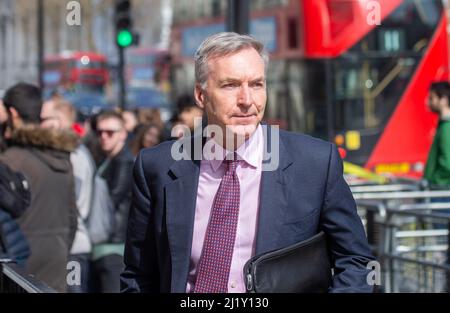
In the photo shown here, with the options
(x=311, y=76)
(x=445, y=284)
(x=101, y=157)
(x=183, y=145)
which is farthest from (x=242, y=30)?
(x=311, y=76)

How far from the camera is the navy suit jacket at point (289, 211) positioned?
9.58 feet

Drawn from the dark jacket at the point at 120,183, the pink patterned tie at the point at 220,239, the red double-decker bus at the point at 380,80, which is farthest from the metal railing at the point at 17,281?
the red double-decker bus at the point at 380,80

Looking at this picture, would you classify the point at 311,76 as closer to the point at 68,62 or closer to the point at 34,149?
the point at 34,149

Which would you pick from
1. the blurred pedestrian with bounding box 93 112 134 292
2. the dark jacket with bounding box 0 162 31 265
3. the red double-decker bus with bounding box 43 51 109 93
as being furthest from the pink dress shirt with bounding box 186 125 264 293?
the red double-decker bus with bounding box 43 51 109 93

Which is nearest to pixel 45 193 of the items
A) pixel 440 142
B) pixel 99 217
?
pixel 99 217

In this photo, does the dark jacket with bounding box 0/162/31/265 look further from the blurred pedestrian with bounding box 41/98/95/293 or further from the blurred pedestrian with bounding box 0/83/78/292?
the blurred pedestrian with bounding box 41/98/95/293

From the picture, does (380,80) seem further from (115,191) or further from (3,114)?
(3,114)

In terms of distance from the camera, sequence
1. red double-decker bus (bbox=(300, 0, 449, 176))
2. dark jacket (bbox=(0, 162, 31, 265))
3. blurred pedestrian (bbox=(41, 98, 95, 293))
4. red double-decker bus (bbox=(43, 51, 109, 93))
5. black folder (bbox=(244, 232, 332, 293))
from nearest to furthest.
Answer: black folder (bbox=(244, 232, 332, 293)), dark jacket (bbox=(0, 162, 31, 265)), blurred pedestrian (bbox=(41, 98, 95, 293)), red double-decker bus (bbox=(300, 0, 449, 176)), red double-decker bus (bbox=(43, 51, 109, 93))

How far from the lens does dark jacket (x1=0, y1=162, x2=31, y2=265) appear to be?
5270 mm

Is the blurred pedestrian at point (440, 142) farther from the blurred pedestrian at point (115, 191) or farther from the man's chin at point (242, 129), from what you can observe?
the man's chin at point (242, 129)

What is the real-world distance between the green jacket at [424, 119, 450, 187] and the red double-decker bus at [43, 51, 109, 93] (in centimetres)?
3834

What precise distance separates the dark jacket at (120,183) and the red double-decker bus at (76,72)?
39662 millimetres

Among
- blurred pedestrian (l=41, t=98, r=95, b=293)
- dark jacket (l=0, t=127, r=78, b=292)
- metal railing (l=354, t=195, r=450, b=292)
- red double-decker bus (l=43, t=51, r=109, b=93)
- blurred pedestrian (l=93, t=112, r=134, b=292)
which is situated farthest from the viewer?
red double-decker bus (l=43, t=51, r=109, b=93)

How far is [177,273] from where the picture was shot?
2.94 meters
